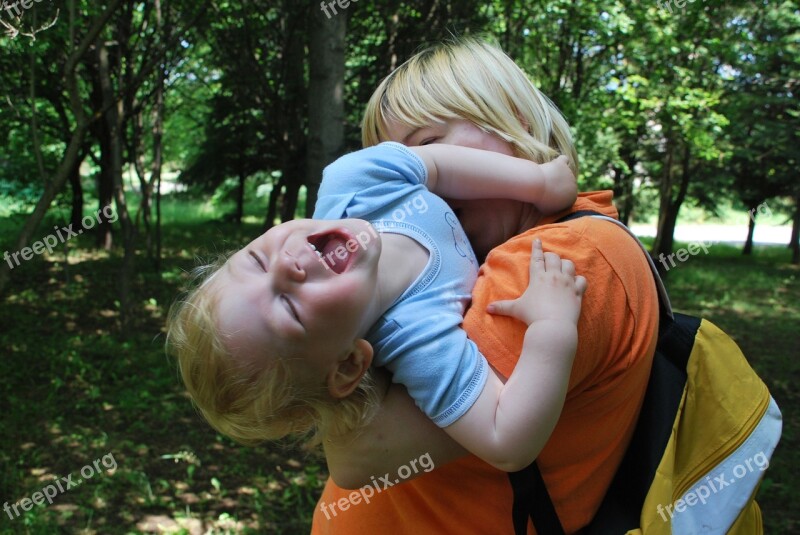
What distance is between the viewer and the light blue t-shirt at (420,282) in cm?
114

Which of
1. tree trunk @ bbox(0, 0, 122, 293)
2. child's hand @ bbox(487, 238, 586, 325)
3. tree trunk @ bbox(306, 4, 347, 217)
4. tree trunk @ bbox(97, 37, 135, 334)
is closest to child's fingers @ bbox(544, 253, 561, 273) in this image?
child's hand @ bbox(487, 238, 586, 325)

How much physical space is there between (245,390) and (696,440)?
918 mm

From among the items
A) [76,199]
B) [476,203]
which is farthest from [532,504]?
[76,199]

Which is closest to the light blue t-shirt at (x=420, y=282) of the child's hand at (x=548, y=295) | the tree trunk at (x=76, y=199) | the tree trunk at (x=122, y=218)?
the child's hand at (x=548, y=295)

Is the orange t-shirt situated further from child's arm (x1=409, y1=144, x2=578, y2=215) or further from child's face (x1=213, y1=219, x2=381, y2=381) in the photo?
child's face (x1=213, y1=219, x2=381, y2=381)

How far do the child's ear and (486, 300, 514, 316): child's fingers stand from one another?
0.78ft

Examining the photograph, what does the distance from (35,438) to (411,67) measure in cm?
558

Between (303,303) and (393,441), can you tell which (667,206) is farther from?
(303,303)

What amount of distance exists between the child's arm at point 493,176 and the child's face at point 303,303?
1.02 feet

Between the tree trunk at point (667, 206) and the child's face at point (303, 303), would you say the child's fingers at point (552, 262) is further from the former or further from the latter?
the tree trunk at point (667, 206)

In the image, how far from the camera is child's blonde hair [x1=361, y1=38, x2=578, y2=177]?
4.83ft

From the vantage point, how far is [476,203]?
154cm

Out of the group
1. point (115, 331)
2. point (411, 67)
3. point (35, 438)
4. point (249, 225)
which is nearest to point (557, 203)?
point (411, 67)

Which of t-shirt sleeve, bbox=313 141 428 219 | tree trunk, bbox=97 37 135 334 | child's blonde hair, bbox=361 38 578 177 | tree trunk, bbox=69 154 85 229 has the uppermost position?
child's blonde hair, bbox=361 38 578 177
